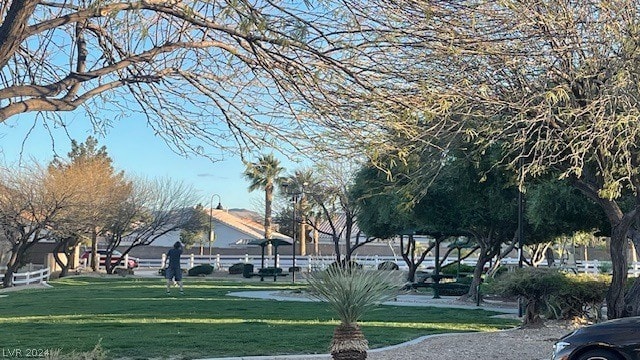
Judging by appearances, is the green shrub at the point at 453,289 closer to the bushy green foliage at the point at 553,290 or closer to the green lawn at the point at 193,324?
the green lawn at the point at 193,324

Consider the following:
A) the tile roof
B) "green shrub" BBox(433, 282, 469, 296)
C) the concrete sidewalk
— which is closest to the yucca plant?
the concrete sidewalk

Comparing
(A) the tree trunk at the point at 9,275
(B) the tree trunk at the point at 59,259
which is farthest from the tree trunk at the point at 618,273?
(B) the tree trunk at the point at 59,259

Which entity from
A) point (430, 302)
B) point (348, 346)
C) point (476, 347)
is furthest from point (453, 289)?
point (348, 346)

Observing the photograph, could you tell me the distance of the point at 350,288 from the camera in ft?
32.5

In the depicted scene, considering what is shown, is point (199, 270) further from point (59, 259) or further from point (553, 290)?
point (553, 290)

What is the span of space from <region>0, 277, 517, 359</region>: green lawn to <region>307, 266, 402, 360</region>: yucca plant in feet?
9.64

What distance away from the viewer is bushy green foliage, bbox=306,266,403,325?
9.77m

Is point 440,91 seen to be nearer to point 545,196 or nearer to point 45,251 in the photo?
point 545,196

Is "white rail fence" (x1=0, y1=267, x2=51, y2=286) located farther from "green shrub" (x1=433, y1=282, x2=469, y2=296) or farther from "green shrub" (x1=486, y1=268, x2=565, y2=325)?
"green shrub" (x1=486, y1=268, x2=565, y2=325)

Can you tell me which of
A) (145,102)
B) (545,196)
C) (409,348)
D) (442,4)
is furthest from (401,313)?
(442,4)

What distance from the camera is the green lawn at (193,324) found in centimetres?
1309

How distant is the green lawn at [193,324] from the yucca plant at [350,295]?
294cm

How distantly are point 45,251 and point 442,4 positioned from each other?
4646 centimetres

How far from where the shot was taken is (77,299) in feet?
83.2
